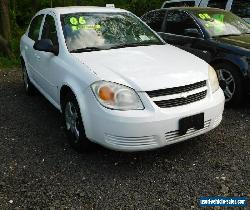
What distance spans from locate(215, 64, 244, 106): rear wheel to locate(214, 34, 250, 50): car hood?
0.35 metres

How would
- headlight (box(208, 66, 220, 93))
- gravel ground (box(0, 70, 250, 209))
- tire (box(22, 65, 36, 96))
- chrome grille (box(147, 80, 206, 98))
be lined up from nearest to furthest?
gravel ground (box(0, 70, 250, 209)) → chrome grille (box(147, 80, 206, 98)) → headlight (box(208, 66, 220, 93)) → tire (box(22, 65, 36, 96))

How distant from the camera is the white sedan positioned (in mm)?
3395

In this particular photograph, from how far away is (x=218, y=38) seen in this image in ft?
18.7

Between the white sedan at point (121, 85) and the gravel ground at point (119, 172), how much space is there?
1.06ft

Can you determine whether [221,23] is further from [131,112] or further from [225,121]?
[131,112]

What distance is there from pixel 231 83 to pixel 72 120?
268cm

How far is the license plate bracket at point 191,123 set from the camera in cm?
347

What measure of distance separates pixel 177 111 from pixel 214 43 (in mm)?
Answer: 2551

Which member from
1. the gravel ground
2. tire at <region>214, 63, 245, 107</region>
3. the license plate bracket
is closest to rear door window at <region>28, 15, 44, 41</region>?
the gravel ground

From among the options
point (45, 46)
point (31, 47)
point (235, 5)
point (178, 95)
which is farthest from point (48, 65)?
point (235, 5)

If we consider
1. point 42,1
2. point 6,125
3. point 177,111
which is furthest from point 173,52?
point 42,1

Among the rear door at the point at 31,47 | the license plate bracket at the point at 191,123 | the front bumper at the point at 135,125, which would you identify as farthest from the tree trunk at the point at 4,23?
the license plate bracket at the point at 191,123

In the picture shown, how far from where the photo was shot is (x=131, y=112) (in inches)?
132

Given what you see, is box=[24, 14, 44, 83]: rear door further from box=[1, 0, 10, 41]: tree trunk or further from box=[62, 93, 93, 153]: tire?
box=[1, 0, 10, 41]: tree trunk
